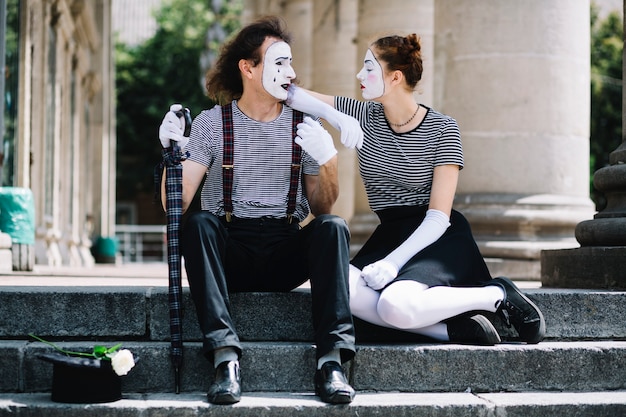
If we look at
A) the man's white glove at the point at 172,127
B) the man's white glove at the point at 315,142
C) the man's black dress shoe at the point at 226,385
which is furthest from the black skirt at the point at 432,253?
the man's white glove at the point at 172,127

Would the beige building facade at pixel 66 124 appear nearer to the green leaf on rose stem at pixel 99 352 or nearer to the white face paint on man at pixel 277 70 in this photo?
the white face paint on man at pixel 277 70

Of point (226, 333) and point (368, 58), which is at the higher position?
point (368, 58)

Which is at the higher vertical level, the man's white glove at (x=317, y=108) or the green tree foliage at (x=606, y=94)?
the green tree foliage at (x=606, y=94)

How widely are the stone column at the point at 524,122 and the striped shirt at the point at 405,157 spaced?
3.24 metres

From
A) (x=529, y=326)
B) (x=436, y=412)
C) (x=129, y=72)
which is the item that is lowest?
(x=436, y=412)

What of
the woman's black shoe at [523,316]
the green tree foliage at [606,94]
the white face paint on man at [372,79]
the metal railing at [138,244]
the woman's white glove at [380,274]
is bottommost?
the metal railing at [138,244]

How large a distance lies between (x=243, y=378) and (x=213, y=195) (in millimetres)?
1038

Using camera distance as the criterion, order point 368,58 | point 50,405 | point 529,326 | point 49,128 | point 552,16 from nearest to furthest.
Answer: point 50,405 < point 529,326 < point 368,58 < point 552,16 < point 49,128

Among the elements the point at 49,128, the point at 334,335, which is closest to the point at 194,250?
the point at 334,335

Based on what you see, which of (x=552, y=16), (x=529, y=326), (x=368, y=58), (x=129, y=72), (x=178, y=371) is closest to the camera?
(x=178, y=371)

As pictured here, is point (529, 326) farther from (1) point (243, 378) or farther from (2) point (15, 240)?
(2) point (15, 240)

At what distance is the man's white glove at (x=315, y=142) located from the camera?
5.21 metres

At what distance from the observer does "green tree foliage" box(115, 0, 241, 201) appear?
42219 mm

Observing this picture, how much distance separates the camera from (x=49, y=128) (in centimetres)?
1630
